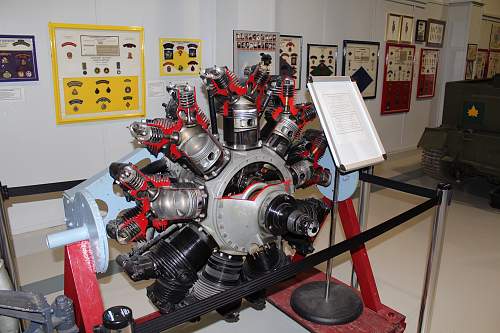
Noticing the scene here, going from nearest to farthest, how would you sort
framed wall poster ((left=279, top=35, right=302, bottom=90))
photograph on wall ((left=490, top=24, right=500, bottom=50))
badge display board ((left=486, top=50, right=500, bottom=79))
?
framed wall poster ((left=279, top=35, right=302, bottom=90)), photograph on wall ((left=490, top=24, right=500, bottom=50)), badge display board ((left=486, top=50, right=500, bottom=79))

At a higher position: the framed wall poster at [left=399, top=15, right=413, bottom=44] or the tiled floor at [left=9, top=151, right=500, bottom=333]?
the framed wall poster at [left=399, top=15, right=413, bottom=44]

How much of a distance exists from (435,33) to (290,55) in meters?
3.35

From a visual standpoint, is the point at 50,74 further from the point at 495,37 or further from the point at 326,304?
the point at 495,37

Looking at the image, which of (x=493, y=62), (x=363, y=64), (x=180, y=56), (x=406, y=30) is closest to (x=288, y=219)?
(x=180, y=56)

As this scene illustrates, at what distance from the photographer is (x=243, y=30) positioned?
12.1 ft

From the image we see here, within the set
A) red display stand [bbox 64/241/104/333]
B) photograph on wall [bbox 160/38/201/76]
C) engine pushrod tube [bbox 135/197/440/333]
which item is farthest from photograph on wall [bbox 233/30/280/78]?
red display stand [bbox 64/241/104/333]

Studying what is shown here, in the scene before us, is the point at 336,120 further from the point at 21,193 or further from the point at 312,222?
the point at 21,193

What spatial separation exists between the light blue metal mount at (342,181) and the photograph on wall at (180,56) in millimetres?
1874

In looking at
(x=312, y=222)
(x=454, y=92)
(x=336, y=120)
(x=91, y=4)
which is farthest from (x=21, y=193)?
(x=454, y=92)

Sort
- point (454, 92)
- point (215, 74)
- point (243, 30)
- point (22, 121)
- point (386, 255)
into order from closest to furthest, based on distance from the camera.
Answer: point (215, 74) < point (22, 121) < point (386, 255) < point (243, 30) < point (454, 92)

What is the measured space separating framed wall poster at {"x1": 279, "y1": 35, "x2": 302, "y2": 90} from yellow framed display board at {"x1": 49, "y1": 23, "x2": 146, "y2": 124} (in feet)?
5.26

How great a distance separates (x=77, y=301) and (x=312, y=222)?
85 centimetres

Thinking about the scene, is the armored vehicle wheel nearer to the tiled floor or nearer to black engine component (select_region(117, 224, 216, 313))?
the tiled floor

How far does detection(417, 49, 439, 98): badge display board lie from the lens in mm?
6609
